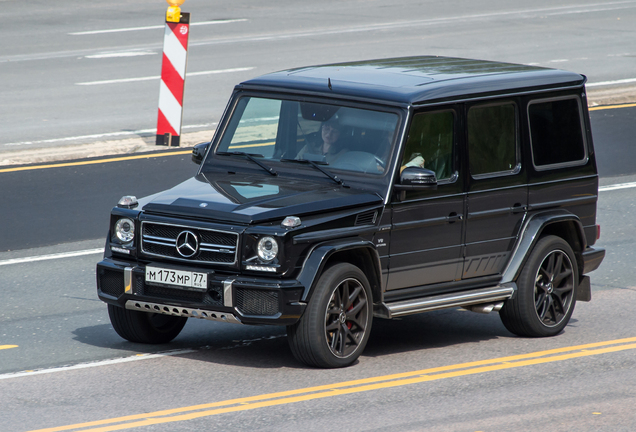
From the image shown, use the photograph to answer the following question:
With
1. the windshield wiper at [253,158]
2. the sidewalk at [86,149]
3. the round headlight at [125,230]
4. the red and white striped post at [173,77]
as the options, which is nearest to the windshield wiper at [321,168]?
the windshield wiper at [253,158]

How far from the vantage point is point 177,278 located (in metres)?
7.52

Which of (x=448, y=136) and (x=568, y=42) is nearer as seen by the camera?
(x=448, y=136)

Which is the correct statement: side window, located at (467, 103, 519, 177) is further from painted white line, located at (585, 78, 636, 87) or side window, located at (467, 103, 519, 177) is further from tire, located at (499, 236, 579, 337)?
painted white line, located at (585, 78, 636, 87)

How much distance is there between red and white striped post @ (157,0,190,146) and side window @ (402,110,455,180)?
8.60 m

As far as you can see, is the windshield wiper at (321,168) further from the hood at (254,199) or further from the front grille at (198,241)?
the front grille at (198,241)

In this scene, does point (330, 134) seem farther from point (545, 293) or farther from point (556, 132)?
point (545, 293)

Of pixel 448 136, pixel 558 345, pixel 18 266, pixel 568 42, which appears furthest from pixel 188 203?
pixel 568 42

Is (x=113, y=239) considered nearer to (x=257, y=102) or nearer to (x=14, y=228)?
(x=257, y=102)

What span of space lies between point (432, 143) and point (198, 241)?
1922 mm

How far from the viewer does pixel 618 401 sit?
711cm

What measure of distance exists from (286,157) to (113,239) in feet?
4.72

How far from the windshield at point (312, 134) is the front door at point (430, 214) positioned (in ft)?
0.79

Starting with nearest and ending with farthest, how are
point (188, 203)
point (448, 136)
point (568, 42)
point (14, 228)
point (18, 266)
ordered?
point (188, 203), point (448, 136), point (18, 266), point (14, 228), point (568, 42)

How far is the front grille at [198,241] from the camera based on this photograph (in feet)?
24.2
